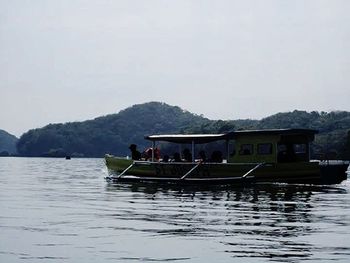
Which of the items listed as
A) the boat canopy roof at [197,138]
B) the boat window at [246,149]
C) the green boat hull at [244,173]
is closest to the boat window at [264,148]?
the boat window at [246,149]

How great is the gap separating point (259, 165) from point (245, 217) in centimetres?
1746

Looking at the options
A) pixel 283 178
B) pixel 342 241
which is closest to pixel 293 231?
A: pixel 342 241

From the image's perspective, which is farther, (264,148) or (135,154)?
(135,154)

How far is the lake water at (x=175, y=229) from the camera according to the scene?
15727 millimetres

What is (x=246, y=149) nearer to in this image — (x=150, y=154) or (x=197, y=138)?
(x=197, y=138)

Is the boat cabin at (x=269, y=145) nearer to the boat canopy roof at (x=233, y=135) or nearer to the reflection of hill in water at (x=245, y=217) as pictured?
the boat canopy roof at (x=233, y=135)

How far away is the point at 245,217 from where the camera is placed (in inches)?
933

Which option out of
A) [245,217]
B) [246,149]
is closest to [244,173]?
[246,149]

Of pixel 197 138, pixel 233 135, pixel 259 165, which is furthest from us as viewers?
pixel 197 138

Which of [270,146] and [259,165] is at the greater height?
[270,146]

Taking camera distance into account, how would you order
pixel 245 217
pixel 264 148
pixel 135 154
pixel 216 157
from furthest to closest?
pixel 135 154
pixel 216 157
pixel 264 148
pixel 245 217

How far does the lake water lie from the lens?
15.7 m

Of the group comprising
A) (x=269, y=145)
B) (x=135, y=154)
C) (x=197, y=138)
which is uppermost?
(x=197, y=138)

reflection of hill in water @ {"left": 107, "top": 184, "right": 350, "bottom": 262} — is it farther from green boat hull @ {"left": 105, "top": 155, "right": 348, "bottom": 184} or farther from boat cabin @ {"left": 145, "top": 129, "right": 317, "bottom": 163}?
boat cabin @ {"left": 145, "top": 129, "right": 317, "bottom": 163}
